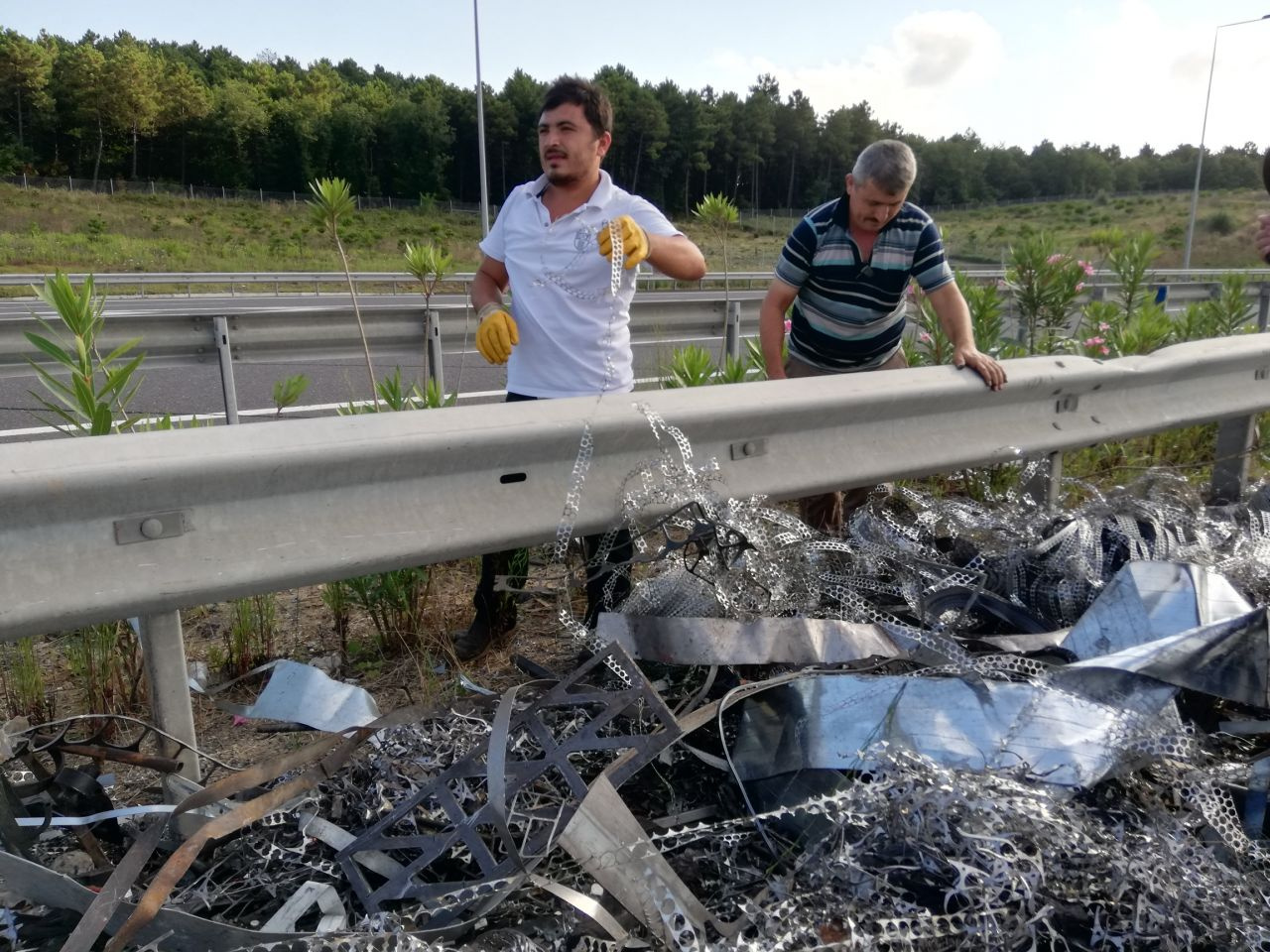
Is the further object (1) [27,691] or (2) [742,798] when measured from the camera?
(1) [27,691]

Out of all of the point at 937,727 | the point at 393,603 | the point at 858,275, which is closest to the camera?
the point at 937,727

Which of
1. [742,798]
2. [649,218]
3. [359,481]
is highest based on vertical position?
[649,218]

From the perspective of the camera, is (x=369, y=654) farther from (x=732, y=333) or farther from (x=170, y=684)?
(x=732, y=333)

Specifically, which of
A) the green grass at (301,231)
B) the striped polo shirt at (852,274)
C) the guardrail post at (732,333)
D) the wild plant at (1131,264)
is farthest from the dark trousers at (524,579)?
the green grass at (301,231)

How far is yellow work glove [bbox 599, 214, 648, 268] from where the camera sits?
11.1 feet

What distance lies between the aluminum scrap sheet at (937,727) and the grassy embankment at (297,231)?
32.5 m

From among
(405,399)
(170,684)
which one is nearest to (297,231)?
(405,399)

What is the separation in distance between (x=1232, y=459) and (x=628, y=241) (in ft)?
10.5

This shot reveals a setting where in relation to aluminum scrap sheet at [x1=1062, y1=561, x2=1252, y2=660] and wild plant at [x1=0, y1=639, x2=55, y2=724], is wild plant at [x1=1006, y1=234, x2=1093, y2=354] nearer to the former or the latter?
aluminum scrap sheet at [x1=1062, y1=561, x2=1252, y2=660]

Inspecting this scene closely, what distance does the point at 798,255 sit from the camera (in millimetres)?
4371

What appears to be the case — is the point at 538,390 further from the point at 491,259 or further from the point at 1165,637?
the point at 1165,637

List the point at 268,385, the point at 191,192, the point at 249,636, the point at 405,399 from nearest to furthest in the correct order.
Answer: the point at 249,636 < the point at 405,399 < the point at 268,385 < the point at 191,192

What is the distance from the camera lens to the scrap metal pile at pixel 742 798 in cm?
164

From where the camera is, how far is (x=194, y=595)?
2.11 meters
